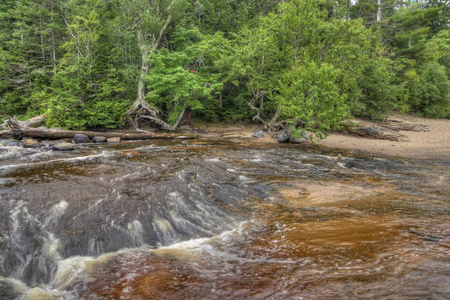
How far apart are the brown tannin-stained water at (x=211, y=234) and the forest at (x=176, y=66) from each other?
833 centimetres

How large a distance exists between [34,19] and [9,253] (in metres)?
22.6

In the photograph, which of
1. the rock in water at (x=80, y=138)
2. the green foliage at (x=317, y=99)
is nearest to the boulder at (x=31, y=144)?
the rock in water at (x=80, y=138)

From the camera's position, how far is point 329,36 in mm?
16109

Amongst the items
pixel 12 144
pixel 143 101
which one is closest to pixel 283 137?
pixel 143 101

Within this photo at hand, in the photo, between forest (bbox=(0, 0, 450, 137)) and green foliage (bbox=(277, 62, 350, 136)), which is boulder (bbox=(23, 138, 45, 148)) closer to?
forest (bbox=(0, 0, 450, 137))

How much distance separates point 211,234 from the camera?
5.25 metres

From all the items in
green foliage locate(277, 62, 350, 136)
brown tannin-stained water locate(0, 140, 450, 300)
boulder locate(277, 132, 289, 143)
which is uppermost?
green foliage locate(277, 62, 350, 136)

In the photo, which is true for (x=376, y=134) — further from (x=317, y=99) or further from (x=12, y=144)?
(x=12, y=144)

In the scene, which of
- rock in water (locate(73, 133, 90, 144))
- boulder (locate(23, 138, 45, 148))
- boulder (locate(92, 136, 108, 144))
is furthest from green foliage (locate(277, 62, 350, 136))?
boulder (locate(23, 138, 45, 148))

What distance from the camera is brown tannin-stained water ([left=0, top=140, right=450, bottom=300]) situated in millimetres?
3410

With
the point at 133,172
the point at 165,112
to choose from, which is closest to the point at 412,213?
the point at 133,172

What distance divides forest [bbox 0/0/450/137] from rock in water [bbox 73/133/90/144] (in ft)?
13.6

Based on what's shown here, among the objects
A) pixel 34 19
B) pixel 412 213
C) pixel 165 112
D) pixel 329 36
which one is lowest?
pixel 412 213

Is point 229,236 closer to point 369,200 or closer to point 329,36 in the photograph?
point 369,200
